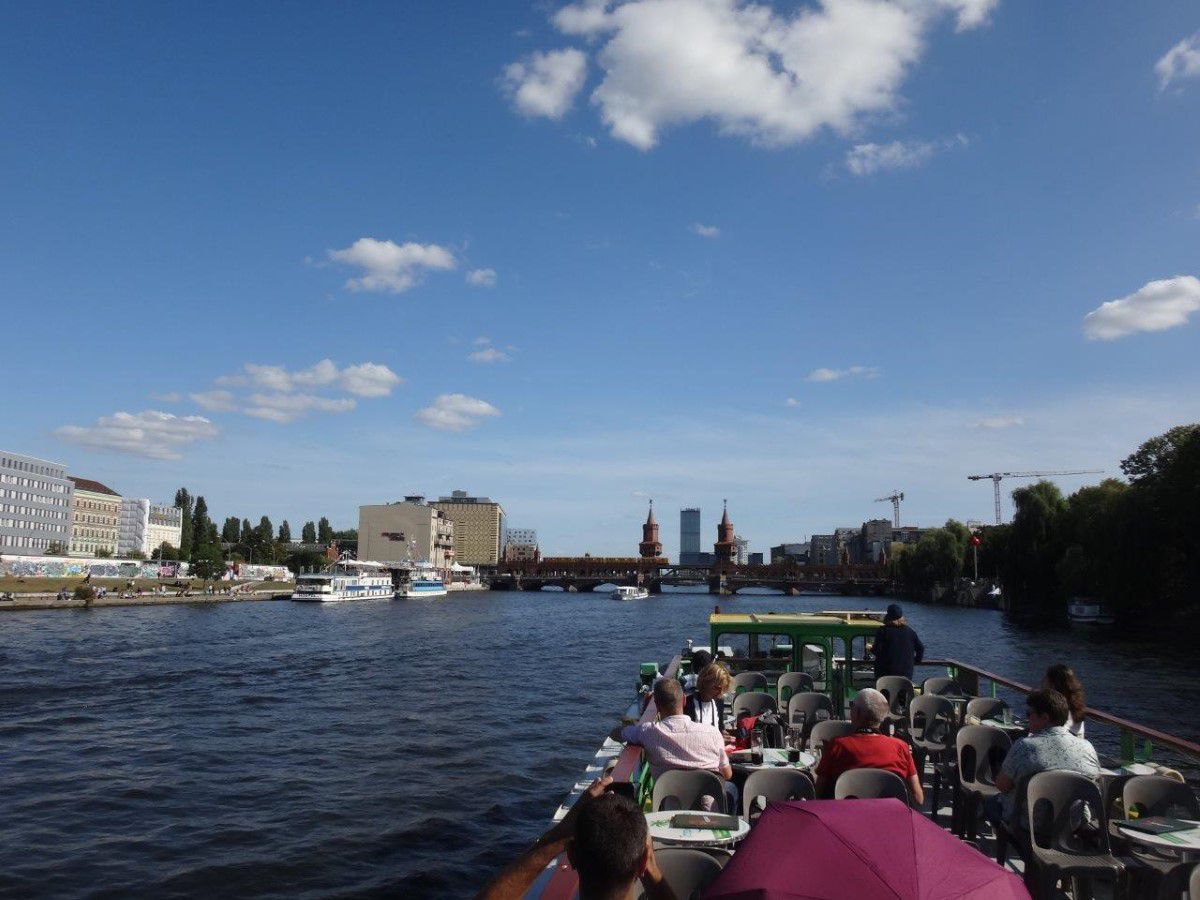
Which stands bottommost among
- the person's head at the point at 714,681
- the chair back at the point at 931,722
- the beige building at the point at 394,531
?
the chair back at the point at 931,722

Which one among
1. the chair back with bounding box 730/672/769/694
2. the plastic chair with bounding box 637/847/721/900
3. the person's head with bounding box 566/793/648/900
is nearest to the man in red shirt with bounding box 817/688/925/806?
the plastic chair with bounding box 637/847/721/900

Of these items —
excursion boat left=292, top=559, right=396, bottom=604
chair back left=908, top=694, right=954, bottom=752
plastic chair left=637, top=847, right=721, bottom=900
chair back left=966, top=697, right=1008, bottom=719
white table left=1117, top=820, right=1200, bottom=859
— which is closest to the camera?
plastic chair left=637, top=847, right=721, bottom=900

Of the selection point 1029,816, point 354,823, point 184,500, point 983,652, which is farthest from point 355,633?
point 184,500

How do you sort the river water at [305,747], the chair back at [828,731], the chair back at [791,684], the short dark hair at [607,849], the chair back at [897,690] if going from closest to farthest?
the short dark hair at [607,849], the chair back at [828,731], the chair back at [897,690], the chair back at [791,684], the river water at [305,747]

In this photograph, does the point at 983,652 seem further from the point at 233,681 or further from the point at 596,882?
the point at 596,882

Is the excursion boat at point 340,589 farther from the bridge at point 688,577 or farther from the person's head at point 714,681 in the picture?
the person's head at point 714,681

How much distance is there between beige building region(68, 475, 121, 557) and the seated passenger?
7233 inches

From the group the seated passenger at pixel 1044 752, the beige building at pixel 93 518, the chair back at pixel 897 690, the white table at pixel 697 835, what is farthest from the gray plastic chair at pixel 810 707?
the beige building at pixel 93 518

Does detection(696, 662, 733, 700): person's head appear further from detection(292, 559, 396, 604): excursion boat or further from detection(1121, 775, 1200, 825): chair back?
detection(292, 559, 396, 604): excursion boat

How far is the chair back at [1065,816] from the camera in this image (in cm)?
673

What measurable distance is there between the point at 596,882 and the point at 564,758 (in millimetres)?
18425

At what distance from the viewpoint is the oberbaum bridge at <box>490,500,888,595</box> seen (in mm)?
163750

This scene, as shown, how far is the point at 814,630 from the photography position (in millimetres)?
15500

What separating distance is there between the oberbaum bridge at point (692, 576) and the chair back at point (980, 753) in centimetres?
15504
